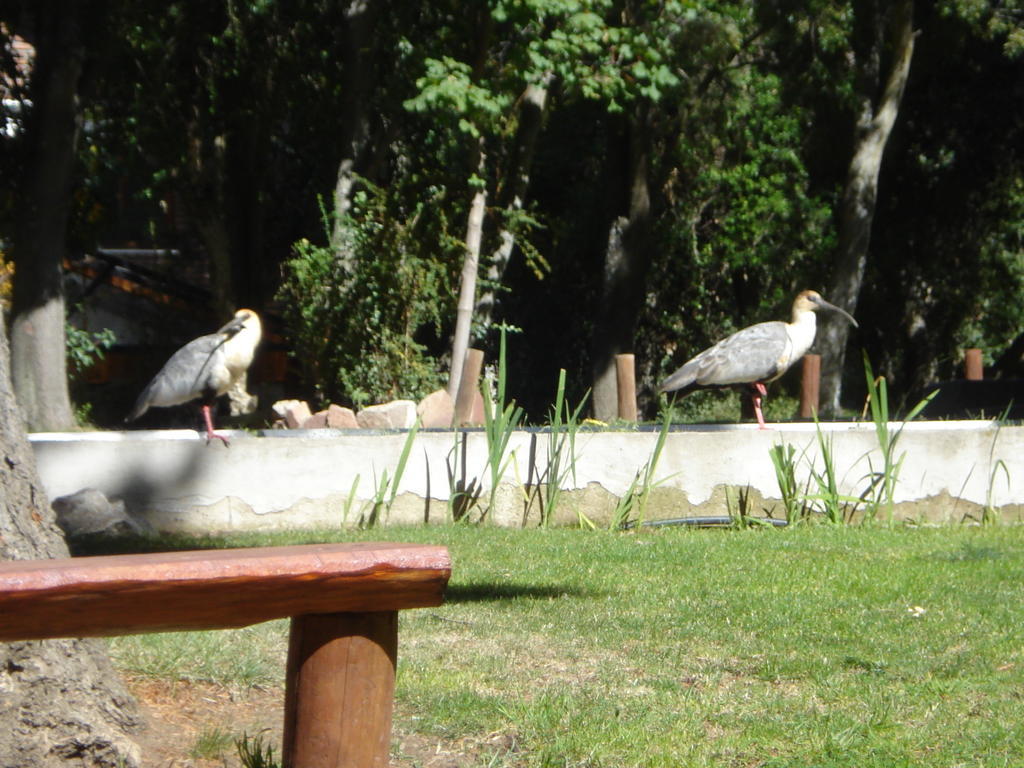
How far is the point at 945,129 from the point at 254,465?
13.5 m

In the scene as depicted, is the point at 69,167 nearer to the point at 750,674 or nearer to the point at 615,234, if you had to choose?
the point at 615,234

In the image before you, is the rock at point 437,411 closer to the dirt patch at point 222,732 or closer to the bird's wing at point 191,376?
the bird's wing at point 191,376

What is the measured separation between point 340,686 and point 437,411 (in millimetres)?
7754

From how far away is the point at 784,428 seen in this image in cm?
909

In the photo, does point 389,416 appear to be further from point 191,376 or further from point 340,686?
point 340,686

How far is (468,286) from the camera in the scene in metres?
12.1

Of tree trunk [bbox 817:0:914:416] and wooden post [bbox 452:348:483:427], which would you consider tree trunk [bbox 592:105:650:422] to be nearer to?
tree trunk [bbox 817:0:914:416]

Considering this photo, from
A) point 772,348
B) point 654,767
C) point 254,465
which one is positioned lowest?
point 654,767

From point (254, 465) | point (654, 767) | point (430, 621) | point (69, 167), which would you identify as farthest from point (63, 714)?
point (69, 167)

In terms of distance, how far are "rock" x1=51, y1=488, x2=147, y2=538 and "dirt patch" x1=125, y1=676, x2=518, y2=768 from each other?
134 inches

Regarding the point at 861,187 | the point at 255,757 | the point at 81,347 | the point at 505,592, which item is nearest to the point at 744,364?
the point at 505,592

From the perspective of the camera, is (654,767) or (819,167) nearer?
(654,767)

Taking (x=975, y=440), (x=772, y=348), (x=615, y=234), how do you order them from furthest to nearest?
(x=615, y=234), (x=772, y=348), (x=975, y=440)

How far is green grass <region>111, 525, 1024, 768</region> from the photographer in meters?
3.94
